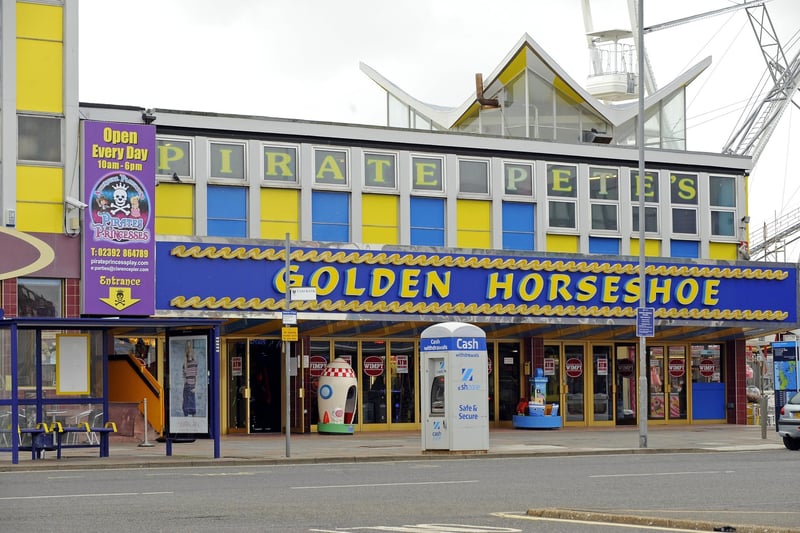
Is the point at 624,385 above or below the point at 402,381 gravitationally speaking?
below

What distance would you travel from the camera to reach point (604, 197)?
40.9 meters

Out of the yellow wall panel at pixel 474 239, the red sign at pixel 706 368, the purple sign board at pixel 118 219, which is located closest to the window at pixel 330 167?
the yellow wall panel at pixel 474 239

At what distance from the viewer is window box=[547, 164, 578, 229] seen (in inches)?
1577

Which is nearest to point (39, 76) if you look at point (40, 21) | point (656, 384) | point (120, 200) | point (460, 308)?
point (40, 21)

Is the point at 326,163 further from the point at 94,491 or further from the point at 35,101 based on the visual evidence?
the point at 94,491

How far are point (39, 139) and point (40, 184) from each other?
42.5 inches

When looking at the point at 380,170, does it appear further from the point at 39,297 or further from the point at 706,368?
the point at 706,368

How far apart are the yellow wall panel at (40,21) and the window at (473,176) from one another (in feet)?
39.0

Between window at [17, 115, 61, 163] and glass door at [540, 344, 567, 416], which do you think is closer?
window at [17, 115, 61, 163]

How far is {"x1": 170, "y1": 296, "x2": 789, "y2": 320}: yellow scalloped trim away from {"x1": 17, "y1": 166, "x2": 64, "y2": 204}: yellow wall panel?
3.78 m

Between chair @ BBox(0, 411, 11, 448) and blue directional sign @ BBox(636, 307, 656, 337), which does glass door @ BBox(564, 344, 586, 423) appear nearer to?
blue directional sign @ BBox(636, 307, 656, 337)

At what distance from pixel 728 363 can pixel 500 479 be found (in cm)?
2403

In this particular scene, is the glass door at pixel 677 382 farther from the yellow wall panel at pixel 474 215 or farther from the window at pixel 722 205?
the yellow wall panel at pixel 474 215


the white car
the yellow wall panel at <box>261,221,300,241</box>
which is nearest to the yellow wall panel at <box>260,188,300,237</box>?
the yellow wall panel at <box>261,221,300,241</box>
